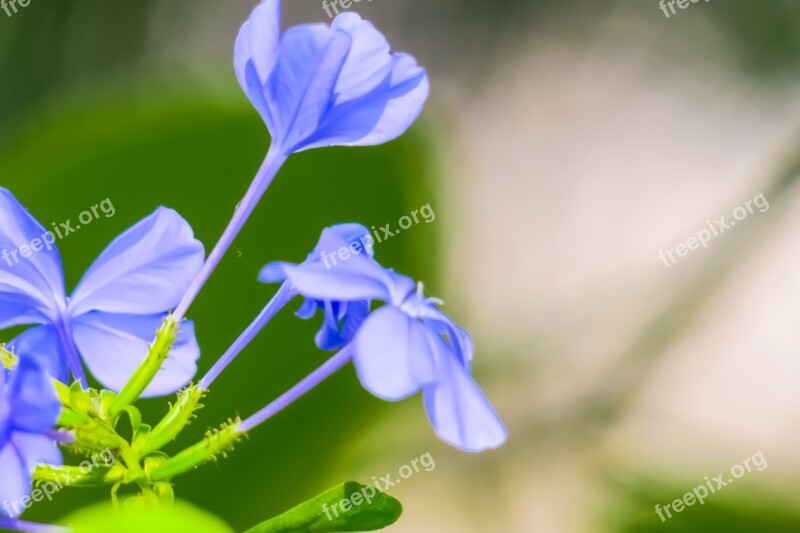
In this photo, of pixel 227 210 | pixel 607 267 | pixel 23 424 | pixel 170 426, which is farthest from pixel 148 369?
pixel 607 267

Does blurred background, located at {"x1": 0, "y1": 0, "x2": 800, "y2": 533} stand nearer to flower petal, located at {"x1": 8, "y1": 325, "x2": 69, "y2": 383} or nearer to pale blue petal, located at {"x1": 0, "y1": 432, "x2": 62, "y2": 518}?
flower petal, located at {"x1": 8, "y1": 325, "x2": 69, "y2": 383}

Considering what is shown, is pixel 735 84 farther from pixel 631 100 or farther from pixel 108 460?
pixel 108 460

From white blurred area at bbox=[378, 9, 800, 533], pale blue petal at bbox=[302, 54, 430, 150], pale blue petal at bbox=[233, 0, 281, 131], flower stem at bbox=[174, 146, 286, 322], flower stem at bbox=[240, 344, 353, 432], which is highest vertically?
pale blue petal at bbox=[233, 0, 281, 131]

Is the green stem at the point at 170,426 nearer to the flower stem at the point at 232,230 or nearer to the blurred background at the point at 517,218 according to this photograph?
the flower stem at the point at 232,230

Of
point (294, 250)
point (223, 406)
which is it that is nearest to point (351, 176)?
point (294, 250)

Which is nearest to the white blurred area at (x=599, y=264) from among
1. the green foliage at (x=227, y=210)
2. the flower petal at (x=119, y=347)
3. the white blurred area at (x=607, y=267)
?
the white blurred area at (x=607, y=267)

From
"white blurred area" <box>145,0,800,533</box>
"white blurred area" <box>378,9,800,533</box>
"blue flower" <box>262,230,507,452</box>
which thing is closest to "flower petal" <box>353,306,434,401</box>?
"blue flower" <box>262,230,507,452</box>
